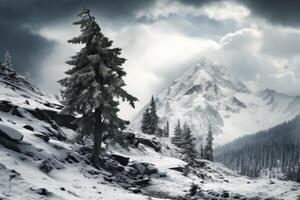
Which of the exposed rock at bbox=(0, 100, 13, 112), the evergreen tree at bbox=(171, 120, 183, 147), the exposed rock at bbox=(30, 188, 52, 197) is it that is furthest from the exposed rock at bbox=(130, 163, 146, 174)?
the evergreen tree at bbox=(171, 120, 183, 147)

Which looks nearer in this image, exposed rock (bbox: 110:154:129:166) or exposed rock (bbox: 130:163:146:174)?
exposed rock (bbox: 110:154:129:166)

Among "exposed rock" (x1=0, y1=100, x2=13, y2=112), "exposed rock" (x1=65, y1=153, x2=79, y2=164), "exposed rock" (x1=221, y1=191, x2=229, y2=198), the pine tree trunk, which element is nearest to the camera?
"exposed rock" (x1=65, y1=153, x2=79, y2=164)

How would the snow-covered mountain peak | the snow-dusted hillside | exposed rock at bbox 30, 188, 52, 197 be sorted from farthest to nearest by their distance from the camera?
the snow-covered mountain peak < the snow-dusted hillside < exposed rock at bbox 30, 188, 52, 197

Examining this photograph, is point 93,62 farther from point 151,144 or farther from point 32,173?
point 151,144

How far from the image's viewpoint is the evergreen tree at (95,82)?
2980cm

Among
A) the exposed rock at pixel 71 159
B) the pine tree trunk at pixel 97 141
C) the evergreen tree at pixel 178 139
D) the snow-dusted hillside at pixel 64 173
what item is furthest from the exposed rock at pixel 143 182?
the evergreen tree at pixel 178 139

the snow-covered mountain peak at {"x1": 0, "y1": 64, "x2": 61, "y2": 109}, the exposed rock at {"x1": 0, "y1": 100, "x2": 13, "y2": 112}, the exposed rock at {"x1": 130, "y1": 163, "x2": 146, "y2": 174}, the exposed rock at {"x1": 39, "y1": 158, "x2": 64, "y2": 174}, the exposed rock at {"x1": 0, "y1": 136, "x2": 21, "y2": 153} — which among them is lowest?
the exposed rock at {"x1": 39, "y1": 158, "x2": 64, "y2": 174}

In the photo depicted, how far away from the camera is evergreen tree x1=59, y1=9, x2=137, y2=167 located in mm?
29797

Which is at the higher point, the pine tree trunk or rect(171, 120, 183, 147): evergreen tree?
rect(171, 120, 183, 147): evergreen tree

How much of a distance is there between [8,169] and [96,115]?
1282 cm

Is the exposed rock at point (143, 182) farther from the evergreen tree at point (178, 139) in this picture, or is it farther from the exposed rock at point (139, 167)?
the evergreen tree at point (178, 139)

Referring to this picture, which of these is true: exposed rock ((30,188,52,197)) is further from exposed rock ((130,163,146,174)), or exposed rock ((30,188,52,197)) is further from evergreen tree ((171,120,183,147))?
evergreen tree ((171,120,183,147))

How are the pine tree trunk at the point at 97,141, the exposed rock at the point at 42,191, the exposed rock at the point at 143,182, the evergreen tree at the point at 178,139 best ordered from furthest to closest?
the evergreen tree at the point at 178,139, the exposed rock at the point at 143,182, the pine tree trunk at the point at 97,141, the exposed rock at the point at 42,191

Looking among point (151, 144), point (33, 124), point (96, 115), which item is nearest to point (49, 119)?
point (33, 124)
